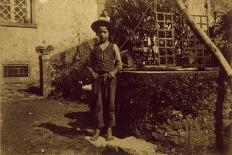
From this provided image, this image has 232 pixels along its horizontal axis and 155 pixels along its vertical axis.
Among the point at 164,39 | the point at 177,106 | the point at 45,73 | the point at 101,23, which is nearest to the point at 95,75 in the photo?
the point at 101,23

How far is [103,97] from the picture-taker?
5.85 meters

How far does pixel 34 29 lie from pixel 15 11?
869 mm

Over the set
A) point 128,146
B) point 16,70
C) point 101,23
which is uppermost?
point 101,23

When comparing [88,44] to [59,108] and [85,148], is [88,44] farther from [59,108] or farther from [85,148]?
[85,148]

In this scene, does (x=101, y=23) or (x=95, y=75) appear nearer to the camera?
(x=95, y=75)

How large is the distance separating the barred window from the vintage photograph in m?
0.03

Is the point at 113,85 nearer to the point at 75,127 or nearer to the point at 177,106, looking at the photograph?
the point at 177,106

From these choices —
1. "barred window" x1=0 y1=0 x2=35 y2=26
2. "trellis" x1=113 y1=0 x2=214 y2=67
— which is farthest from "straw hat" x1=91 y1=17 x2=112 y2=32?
"barred window" x1=0 y1=0 x2=35 y2=26

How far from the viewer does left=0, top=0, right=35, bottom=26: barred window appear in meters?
11.3

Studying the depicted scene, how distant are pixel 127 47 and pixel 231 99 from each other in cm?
506

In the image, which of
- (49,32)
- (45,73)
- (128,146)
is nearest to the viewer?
(128,146)

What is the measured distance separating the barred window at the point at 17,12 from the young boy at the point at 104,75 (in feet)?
21.0

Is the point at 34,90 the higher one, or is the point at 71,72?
the point at 71,72

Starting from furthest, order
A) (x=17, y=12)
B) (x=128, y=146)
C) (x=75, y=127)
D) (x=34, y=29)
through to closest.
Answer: (x=34, y=29)
(x=17, y=12)
(x=75, y=127)
(x=128, y=146)
